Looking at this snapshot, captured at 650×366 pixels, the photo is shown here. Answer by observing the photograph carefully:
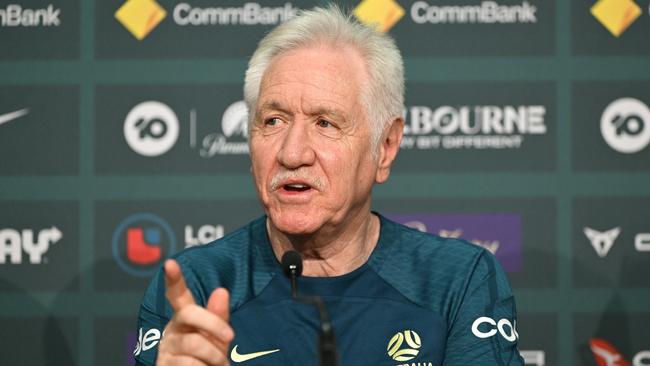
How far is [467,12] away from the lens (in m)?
2.87

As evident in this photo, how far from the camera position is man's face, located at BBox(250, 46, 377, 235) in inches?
64.4

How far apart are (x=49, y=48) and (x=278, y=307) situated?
165 centimetres

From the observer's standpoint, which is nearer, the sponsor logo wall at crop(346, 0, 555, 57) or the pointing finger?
the pointing finger

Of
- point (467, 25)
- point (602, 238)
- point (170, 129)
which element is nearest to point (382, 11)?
point (467, 25)

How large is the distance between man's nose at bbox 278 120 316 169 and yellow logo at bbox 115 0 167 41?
141cm

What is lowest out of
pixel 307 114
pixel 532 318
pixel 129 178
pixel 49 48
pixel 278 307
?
pixel 532 318

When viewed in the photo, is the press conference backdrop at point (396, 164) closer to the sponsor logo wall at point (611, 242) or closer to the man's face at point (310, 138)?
the sponsor logo wall at point (611, 242)

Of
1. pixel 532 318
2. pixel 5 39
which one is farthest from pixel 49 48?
pixel 532 318

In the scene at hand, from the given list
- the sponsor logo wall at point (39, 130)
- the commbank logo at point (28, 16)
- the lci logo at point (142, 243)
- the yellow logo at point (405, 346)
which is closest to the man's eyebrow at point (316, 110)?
the yellow logo at point (405, 346)

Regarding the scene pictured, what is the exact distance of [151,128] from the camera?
2.88 m

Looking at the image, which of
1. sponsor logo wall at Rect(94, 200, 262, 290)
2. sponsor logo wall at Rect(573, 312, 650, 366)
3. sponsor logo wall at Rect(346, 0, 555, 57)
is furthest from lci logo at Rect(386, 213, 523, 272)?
sponsor logo wall at Rect(94, 200, 262, 290)

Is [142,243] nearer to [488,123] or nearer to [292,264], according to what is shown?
[488,123]

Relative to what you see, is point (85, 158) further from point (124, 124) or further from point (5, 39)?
point (5, 39)

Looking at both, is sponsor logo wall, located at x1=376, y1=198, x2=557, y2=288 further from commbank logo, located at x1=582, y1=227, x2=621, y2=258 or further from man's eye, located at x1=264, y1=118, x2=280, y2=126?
man's eye, located at x1=264, y1=118, x2=280, y2=126
